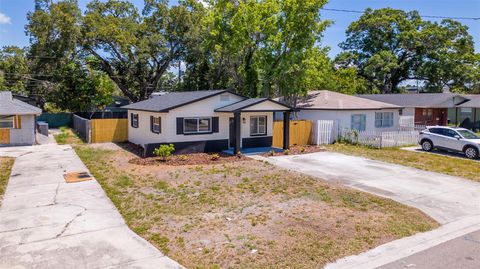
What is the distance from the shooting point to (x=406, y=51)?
53.8 meters

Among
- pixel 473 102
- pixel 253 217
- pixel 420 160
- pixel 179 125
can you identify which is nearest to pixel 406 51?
pixel 473 102

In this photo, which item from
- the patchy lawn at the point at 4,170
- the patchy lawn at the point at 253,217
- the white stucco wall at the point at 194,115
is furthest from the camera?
the white stucco wall at the point at 194,115

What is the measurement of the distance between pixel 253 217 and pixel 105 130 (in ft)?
60.2

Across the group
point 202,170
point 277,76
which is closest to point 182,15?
point 277,76

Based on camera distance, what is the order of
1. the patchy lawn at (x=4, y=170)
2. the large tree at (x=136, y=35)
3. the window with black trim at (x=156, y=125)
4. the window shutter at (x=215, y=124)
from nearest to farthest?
the patchy lawn at (x=4, y=170)
the window with black trim at (x=156, y=125)
the window shutter at (x=215, y=124)
the large tree at (x=136, y=35)

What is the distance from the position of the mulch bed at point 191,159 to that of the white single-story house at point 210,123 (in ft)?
2.54

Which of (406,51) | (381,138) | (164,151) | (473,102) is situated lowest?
(164,151)

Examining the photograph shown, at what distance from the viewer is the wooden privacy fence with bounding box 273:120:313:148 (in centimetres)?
2220

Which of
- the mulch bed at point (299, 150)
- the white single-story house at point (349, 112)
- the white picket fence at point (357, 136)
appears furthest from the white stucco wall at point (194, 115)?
the white single-story house at point (349, 112)

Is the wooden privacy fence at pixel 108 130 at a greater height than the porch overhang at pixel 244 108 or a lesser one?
lesser

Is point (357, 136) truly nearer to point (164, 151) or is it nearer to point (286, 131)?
point (286, 131)

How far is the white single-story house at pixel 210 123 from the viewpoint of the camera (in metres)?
18.8

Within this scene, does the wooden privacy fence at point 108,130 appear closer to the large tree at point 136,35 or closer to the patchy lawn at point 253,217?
the patchy lawn at point 253,217

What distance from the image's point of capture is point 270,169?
51.2 feet
